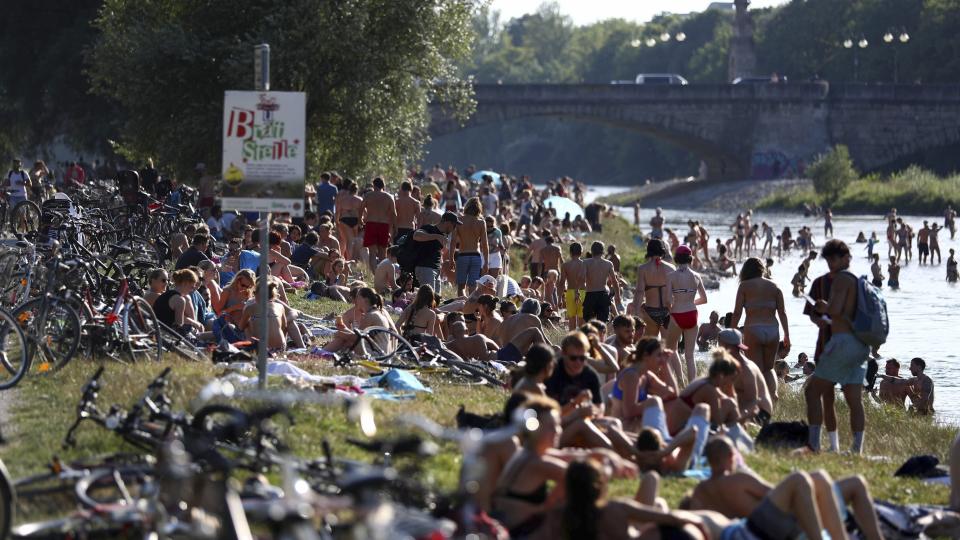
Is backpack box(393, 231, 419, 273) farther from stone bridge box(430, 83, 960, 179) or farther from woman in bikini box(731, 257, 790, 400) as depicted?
stone bridge box(430, 83, 960, 179)

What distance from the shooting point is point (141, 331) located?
44.7ft

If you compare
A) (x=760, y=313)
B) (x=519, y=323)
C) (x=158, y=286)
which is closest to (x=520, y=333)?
(x=519, y=323)

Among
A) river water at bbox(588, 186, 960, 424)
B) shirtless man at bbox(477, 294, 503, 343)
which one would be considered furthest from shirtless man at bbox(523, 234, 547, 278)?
shirtless man at bbox(477, 294, 503, 343)

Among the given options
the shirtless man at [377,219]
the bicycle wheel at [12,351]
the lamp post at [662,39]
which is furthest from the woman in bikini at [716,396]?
the lamp post at [662,39]

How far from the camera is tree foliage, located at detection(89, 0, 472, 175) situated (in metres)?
28.5

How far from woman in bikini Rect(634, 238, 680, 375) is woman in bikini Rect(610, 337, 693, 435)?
484cm

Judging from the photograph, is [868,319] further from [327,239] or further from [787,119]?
[787,119]

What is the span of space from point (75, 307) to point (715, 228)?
5367 centimetres

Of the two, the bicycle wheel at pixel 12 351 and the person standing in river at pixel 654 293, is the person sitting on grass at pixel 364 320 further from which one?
the bicycle wheel at pixel 12 351

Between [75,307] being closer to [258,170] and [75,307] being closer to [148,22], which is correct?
[258,170]

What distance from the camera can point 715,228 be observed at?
65.4m

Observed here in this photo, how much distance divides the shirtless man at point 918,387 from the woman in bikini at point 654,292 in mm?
4192

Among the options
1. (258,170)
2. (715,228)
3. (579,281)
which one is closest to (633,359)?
(258,170)

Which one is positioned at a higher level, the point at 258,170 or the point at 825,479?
the point at 258,170
